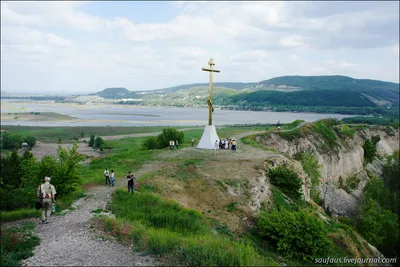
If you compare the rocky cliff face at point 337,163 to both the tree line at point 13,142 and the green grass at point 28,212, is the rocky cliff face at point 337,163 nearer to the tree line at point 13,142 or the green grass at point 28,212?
the green grass at point 28,212

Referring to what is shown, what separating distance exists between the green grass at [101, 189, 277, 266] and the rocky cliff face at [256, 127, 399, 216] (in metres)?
25.2

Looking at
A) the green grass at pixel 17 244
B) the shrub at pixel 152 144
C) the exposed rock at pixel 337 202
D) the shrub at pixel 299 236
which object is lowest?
the exposed rock at pixel 337 202

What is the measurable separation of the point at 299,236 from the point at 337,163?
41454 mm

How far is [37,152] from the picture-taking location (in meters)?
70.4

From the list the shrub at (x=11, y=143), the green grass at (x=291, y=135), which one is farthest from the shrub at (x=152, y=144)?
the shrub at (x=11, y=143)

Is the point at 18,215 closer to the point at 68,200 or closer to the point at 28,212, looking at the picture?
the point at 28,212

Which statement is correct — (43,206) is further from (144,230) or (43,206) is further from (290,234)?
(290,234)

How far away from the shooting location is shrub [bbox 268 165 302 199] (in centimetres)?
2348

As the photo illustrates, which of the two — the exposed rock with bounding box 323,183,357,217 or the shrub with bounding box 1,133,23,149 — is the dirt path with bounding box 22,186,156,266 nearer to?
the exposed rock with bounding box 323,183,357,217

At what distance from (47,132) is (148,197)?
95.3 meters

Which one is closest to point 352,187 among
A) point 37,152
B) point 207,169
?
point 207,169

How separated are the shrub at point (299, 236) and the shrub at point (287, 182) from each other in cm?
734

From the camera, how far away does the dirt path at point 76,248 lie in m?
9.21

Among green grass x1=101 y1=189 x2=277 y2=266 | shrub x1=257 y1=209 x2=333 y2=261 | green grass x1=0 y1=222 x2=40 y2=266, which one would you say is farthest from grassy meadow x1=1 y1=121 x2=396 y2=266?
green grass x1=0 y1=222 x2=40 y2=266
